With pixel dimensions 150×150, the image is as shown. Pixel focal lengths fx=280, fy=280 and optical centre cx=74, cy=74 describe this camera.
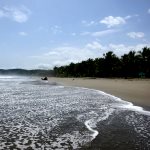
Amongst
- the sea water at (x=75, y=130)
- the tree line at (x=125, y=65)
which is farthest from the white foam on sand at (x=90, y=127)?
the tree line at (x=125, y=65)

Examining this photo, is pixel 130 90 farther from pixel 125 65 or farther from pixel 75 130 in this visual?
pixel 125 65

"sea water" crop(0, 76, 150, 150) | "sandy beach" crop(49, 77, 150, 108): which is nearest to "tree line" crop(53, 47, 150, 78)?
"sandy beach" crop(49, 77, 150, 108)

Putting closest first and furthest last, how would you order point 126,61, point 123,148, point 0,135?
point 123,148, point 0,135, point 126,61

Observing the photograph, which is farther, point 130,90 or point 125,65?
point 125,65

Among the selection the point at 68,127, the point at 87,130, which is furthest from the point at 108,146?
the point at 68,127

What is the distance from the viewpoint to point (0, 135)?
36.0 feet

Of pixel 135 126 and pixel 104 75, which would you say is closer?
pixel 135 126

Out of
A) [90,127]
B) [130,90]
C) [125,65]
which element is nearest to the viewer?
[90,127]

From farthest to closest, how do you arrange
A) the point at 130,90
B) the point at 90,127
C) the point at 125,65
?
the point at 125,65, the point at 130,90, the point at 90,127

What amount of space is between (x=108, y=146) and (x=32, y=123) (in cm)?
555

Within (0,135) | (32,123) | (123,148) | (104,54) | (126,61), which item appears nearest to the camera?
(123,148)

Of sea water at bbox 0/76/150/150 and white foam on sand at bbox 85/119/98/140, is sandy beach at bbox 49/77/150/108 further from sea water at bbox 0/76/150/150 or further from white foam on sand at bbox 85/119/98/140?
white foam on sand at bbox 85/119/98/140

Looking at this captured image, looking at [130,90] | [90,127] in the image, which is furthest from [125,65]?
[90,127]

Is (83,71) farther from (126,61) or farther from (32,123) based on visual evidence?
(32,123)
